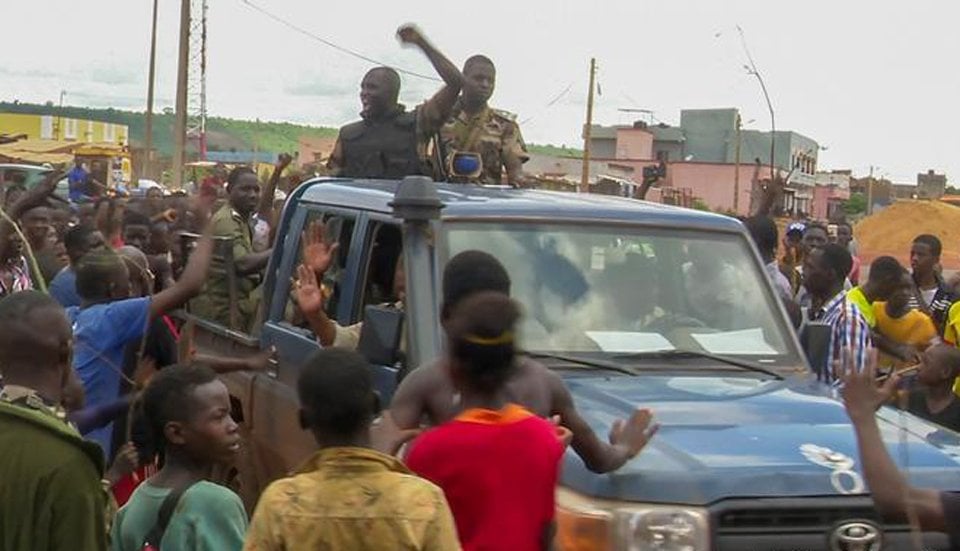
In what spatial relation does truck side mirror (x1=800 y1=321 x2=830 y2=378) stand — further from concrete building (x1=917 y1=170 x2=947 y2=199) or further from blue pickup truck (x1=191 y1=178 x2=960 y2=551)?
concrete building (x1=917 y1=170 x2=947 y2=199)

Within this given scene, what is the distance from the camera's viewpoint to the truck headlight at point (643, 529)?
404cm

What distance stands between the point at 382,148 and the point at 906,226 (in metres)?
46.0

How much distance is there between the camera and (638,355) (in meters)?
5.23

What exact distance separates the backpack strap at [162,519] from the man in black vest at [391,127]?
4.57 meters

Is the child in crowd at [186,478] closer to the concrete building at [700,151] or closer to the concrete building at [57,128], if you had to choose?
the concrete building at [700,151]

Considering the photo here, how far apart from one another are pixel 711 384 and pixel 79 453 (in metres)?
2.48

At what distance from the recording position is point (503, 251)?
543 cm

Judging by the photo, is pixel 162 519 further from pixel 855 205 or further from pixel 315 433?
pixel 855 205

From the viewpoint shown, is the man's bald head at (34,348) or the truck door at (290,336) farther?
the truck door at (290,336)

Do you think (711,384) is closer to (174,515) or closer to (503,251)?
(503,251)

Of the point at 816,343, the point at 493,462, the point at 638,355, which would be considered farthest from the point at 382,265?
the point at 493,462

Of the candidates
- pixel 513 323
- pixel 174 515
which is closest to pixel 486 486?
pixel 513 323

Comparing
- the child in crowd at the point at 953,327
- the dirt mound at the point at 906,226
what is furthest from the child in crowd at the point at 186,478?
the dirt mound at the point at 906,226

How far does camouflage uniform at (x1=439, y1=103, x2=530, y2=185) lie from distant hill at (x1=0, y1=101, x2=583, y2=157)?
83.6 metres
